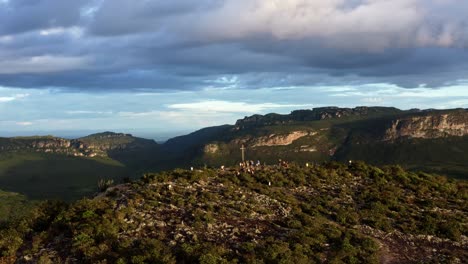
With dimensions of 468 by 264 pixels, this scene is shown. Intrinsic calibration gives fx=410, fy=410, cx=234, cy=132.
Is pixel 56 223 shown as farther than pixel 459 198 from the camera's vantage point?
No

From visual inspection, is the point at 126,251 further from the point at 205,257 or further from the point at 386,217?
the point at 386,217

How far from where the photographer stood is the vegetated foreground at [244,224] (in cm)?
2786

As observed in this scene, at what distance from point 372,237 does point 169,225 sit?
16109 mm

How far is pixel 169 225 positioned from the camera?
32250 millimetres

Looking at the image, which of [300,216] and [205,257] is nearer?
[205,257]

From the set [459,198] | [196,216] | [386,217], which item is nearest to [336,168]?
[459,198]

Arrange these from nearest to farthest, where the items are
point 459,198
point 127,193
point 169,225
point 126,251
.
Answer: point 126,251, point 169,225, point 127,193, point 459,198

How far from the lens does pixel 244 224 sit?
108 ft

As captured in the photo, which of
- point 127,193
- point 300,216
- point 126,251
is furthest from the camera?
point 127,193

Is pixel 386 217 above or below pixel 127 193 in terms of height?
below

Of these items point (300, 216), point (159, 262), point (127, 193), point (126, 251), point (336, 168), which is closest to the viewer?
point (159, 262)

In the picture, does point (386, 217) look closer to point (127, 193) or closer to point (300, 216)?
point (300, 216)

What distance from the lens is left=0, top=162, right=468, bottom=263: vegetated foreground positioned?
27.9 m

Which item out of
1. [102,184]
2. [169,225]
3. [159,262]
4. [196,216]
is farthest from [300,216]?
[102,184]
